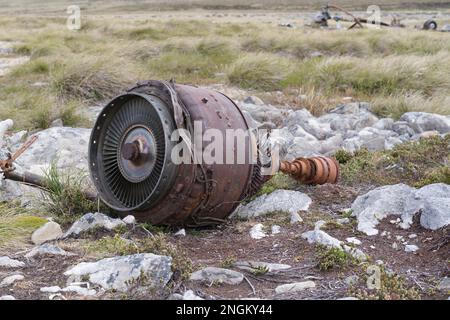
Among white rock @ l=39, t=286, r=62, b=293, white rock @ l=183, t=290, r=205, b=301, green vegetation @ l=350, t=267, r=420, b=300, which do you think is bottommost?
white rock @ l=39, t=286, r=62, b=293

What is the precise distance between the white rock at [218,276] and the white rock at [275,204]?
129 cm

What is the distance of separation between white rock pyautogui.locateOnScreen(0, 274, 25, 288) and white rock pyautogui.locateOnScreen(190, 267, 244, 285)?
2.94 ft

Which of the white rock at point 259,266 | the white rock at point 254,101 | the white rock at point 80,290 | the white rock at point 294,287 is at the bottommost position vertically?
the white rock at point 254,101

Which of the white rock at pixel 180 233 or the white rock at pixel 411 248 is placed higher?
the white rock at pixel 411 248

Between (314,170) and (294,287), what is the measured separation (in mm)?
2045

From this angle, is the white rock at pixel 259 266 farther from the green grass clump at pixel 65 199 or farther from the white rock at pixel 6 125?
the white rock at pixel 6 125

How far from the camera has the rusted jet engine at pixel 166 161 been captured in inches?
144

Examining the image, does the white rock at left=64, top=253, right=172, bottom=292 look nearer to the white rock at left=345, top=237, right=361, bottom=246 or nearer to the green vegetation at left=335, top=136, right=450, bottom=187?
the white rock at left=345, top=237, right=361, bottom=246

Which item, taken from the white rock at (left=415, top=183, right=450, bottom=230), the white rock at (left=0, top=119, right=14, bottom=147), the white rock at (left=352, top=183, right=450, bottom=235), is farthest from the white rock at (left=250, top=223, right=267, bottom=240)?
the white rock at (left=0, top=119, right=14, bottom=147)

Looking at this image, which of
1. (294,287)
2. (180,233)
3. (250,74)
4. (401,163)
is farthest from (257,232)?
(250,74)

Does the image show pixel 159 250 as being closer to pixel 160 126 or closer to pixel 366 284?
pixel 160 126

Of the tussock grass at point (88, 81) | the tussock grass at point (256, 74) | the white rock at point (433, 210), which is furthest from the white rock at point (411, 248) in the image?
the tussock grass at point (256, 74)

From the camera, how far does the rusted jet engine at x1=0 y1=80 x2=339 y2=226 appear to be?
364 centimetres
